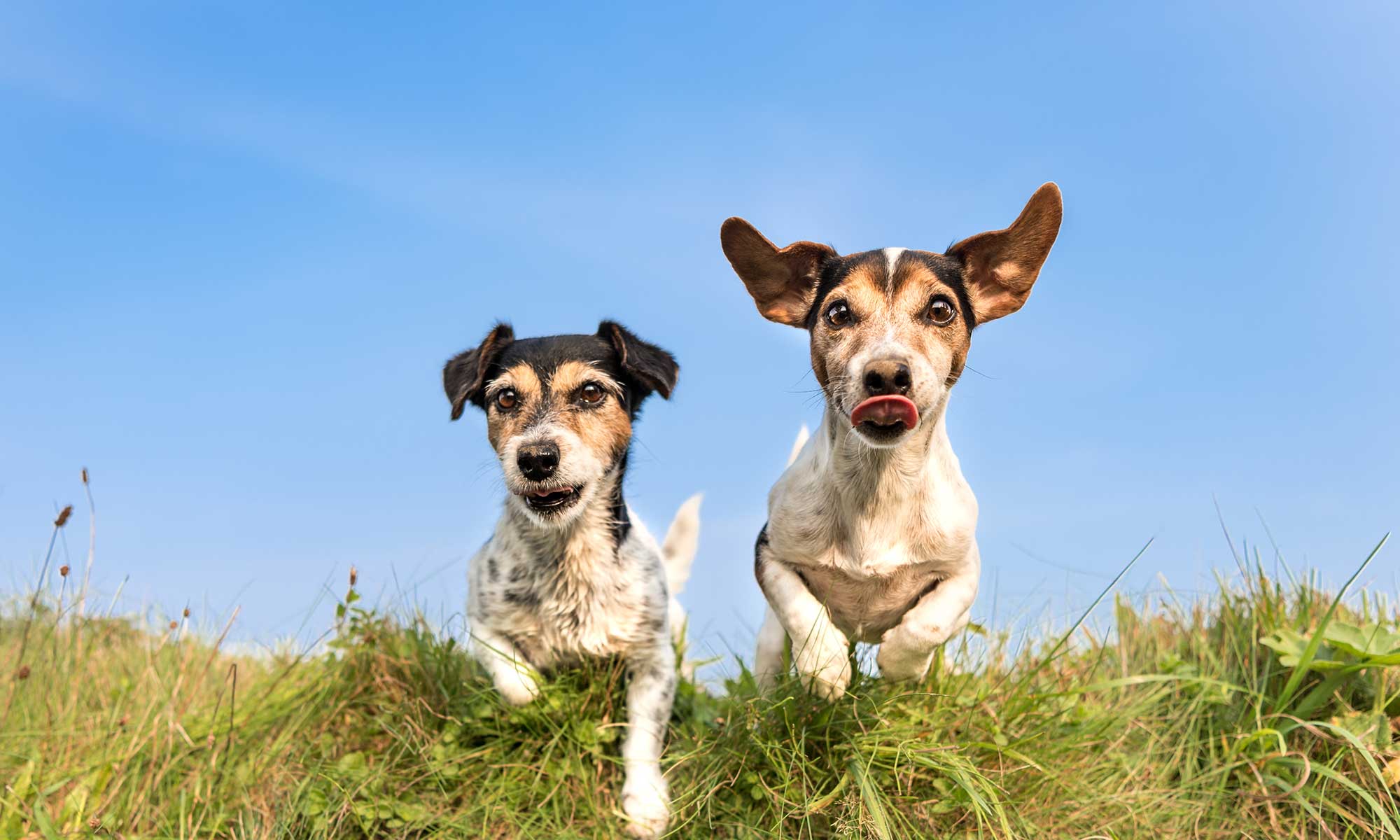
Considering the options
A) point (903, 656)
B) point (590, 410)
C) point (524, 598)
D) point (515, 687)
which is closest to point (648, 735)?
point (515, 687)

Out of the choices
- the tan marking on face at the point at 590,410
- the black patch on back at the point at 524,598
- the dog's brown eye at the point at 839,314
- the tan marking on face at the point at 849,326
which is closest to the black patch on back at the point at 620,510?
the tan marking on face at the point at 590,410

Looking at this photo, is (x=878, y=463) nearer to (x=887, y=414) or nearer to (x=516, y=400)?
(x=887, y=414)

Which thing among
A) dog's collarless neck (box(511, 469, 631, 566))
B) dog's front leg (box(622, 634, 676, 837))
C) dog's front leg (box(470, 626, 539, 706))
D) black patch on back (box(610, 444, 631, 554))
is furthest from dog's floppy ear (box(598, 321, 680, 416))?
dog's front leg (box(470, 626, 539, 706))

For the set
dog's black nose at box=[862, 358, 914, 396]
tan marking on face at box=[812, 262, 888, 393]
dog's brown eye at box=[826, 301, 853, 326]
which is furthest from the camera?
dog's brown eye at box=[826, 301, 853, 326]

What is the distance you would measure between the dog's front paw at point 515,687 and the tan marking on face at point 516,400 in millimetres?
1180

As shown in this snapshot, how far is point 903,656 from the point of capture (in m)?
4.87

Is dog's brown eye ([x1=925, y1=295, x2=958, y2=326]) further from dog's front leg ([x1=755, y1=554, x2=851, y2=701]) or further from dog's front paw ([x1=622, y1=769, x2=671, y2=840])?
dog's front paw ([x1=622, y1=769, x2=671, y2=840])

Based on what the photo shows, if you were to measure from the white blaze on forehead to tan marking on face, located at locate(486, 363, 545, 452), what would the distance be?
191 centimetres

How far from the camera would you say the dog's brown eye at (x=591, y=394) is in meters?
5.62

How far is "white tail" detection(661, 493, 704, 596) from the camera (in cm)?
805

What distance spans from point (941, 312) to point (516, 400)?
2.26 metres

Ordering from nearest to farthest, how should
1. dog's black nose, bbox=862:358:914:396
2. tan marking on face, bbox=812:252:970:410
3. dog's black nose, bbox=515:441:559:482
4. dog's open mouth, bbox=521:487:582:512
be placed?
dog's black nose, bbox=862:358:914:396 < tan marking on face, bbox=812:252:970:410 < dog's black nose, bbox=515:441:559:482 < dog's open mouth, bbox=521:487:582:512

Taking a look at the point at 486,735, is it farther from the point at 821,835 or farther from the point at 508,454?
the point at 821,835

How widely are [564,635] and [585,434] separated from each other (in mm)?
1138
